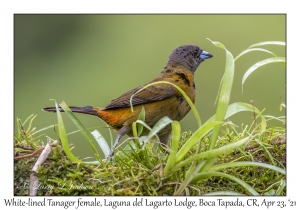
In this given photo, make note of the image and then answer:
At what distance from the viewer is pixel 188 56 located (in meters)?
4.90

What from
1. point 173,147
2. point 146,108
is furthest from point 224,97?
point 146,108

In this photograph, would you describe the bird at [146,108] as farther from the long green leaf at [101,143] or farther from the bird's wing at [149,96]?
the long green leaf at [101,143]

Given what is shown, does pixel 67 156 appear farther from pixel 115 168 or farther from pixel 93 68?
pixel 93 68

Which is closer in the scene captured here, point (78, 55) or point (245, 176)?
point (245, 176)

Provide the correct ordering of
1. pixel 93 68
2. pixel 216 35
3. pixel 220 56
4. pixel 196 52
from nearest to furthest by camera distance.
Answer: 1. pixel 196 52
2. pixel 216 35
3. pixel 93 68
4. pixel 220 56

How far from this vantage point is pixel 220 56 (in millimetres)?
9039

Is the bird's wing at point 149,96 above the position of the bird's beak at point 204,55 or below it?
below

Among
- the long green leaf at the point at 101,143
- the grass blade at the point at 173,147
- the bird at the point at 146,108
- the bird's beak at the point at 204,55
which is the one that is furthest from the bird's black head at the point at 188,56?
the grass blade at the point at 173,147

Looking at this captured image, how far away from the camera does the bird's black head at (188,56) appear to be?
4.85 meters

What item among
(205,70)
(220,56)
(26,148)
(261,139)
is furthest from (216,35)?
(26,148)

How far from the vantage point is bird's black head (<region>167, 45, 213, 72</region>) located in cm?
485

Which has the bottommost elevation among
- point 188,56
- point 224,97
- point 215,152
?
point 215,152

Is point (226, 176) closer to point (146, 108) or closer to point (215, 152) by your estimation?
point (215, 152)

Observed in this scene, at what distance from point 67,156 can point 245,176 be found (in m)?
1.01
